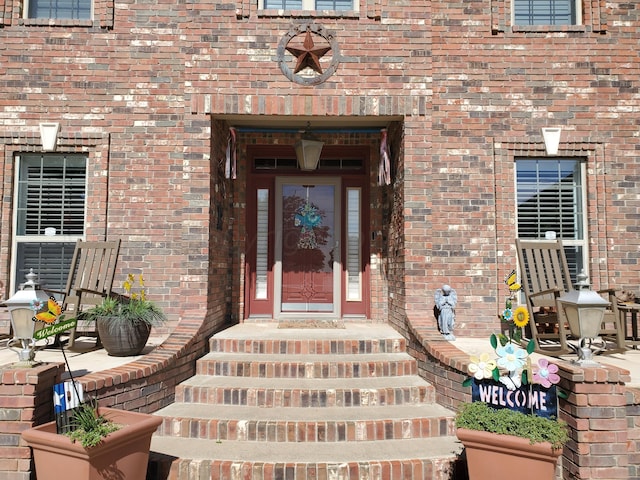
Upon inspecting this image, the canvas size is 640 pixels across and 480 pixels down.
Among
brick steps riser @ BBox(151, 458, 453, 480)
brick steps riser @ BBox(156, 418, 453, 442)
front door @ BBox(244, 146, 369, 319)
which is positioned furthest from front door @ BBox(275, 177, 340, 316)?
brick steps riser @ BBox(151, 458, 453, 480)

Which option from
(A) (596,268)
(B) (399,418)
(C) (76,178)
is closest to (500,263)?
(A) (596,268)

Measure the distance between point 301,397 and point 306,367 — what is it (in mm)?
424

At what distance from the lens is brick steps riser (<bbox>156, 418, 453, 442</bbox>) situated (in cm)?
360

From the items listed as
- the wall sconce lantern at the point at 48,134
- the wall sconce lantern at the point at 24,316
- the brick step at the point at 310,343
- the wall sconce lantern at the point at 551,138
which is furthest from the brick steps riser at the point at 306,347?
the wall sconce lantern at the point at 48,134

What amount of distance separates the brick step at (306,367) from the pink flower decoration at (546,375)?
5.68ft

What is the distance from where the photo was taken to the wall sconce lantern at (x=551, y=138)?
5.55m

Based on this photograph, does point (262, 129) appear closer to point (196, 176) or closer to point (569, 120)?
point (196, 176)

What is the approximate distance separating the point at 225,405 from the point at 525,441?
2502 mm

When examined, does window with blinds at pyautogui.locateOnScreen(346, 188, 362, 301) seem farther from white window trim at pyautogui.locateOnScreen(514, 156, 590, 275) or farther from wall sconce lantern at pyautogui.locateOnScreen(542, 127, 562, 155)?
wall sconce lantern at pyautogui.locateOnScreen(542, 127, 562, 155)

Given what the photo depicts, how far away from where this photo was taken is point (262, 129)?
6.13 m

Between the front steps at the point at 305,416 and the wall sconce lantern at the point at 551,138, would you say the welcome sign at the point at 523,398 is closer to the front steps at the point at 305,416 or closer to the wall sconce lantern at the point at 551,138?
the front steps at the point at 305,416

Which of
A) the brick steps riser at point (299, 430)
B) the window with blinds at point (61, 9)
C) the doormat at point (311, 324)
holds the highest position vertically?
the window with blinds at point (61, 9)

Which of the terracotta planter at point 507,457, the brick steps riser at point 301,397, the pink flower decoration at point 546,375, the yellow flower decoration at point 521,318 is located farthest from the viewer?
the brick steps riser at point 301,397

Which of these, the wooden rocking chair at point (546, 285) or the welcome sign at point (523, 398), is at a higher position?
the wooden rocking chair at point (546, 285)
